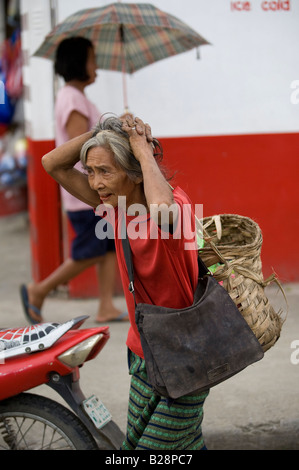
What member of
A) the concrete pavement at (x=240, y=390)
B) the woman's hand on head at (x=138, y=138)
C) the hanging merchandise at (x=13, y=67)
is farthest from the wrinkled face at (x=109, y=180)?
the hanging merchandise at (x=13, y=67)

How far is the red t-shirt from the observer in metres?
2.10

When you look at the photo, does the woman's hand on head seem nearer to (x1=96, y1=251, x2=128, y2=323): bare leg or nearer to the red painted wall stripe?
(x1=96, y1=251, x2=128, y2=323): bare leg

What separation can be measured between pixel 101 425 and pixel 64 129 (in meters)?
2.46

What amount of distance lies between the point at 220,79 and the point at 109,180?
10.1ft

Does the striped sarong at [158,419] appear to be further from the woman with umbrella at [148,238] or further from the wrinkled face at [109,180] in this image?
the wrinkled face at [109,180]

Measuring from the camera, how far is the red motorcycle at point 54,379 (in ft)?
8.04

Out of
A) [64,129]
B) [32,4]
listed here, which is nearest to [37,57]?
[32,4]

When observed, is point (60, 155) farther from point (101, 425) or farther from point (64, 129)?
point (64, 129)

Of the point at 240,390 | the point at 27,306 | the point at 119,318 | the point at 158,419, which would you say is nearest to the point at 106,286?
the point at 119,318

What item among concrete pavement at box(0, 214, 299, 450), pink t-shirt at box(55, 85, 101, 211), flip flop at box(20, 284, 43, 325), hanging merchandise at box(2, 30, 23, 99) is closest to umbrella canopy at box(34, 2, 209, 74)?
pink t-shirt at box(55, 85, 101, 211)

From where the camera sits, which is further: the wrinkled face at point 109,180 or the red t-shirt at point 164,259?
the wrinkled face at point 109,180

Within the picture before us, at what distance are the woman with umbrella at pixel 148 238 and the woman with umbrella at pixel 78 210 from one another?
83.3 inches

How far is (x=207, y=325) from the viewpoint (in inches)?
84.7

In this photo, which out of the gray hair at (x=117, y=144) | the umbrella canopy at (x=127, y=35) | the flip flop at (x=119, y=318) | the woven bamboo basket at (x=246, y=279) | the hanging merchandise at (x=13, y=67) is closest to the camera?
the gray hair at (x=117, y=144)
